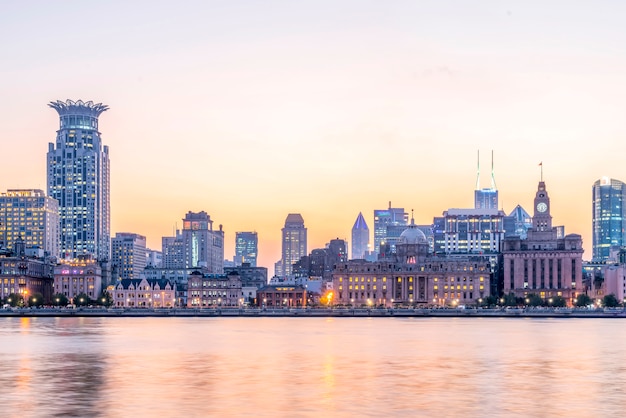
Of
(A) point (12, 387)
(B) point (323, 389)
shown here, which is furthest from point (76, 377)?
(B) point (323, 389)

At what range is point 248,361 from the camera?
100938 millimetres

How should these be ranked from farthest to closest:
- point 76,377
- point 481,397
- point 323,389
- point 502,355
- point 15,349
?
point 15,349
point 502,355
point 76,377
point 323,389
point 481,397

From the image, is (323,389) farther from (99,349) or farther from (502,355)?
(99,349)

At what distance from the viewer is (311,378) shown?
83.2 meters

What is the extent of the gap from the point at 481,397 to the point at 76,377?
33.0m

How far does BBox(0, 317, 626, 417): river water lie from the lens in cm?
6500

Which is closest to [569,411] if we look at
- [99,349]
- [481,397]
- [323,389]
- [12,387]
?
[481,397]

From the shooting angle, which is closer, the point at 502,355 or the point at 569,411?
the point at 569,411

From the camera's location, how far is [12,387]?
74812mm

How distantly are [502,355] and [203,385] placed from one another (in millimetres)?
41503

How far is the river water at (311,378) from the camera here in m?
65.0

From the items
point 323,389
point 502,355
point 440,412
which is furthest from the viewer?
point 502,355

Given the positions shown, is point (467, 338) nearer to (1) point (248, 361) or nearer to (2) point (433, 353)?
(2) point (433, 353)

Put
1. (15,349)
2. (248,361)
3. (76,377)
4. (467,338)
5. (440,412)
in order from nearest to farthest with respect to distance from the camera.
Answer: (440,412) → (76,377) → (248,361) → (15,349) → (467,338)
